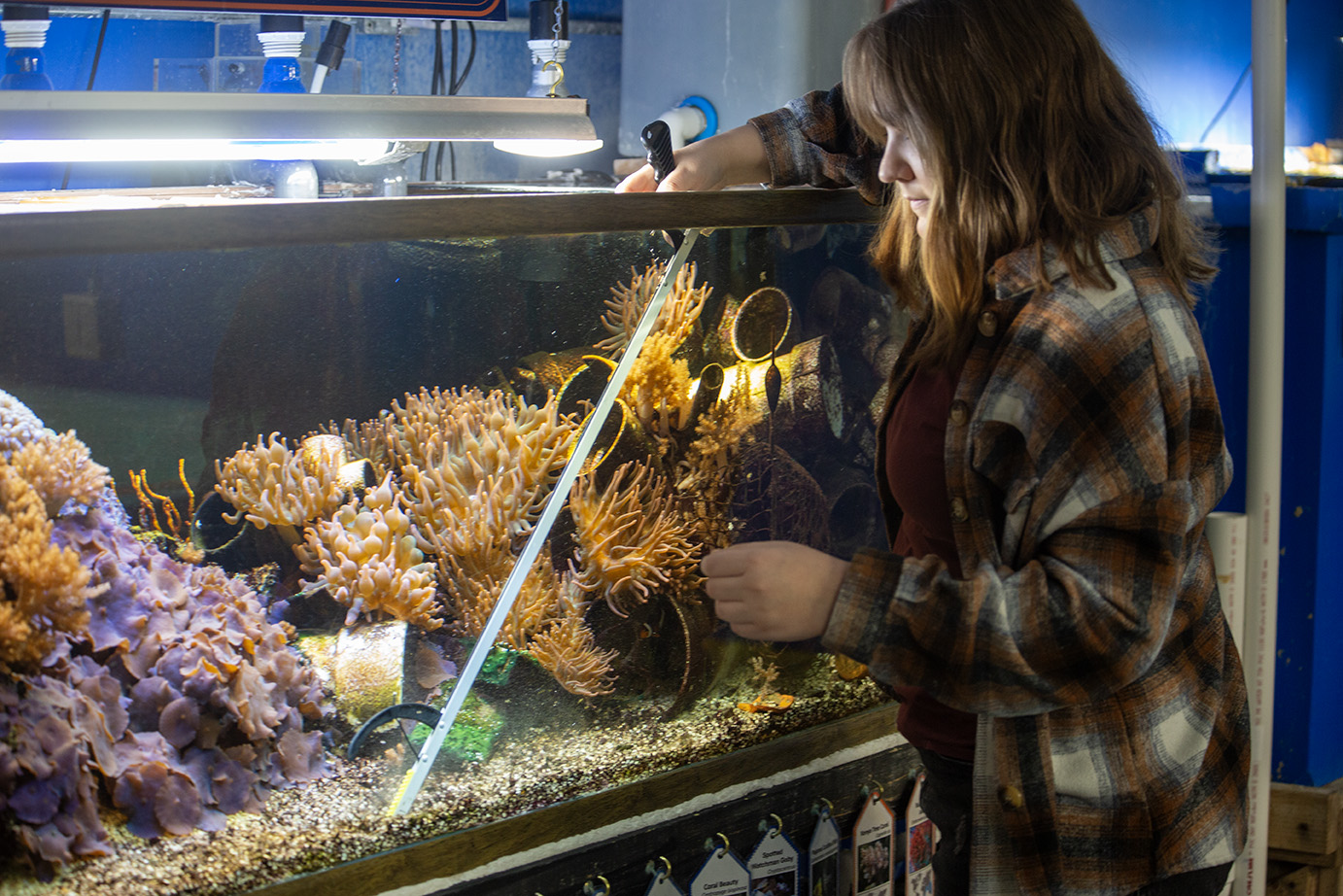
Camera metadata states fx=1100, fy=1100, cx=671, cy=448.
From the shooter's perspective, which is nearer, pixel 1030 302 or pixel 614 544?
pixel 1030 302

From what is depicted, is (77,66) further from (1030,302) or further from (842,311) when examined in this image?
(1030,302)

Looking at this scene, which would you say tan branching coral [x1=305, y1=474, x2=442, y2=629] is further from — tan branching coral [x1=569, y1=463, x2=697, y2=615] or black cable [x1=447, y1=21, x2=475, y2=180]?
black cable [x1=447, y1=21, x2=475, y2=180]

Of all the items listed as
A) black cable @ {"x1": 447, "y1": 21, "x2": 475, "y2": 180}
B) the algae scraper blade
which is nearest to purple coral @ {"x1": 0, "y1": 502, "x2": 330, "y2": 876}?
the algae scraper blade

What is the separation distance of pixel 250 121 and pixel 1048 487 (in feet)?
2.99

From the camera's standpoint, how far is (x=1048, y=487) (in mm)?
966

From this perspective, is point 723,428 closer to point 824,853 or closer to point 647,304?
point 647,304

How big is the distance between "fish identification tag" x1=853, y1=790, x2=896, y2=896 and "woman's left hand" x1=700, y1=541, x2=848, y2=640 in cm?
71

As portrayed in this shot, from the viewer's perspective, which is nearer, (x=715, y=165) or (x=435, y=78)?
(x=715, y=165)

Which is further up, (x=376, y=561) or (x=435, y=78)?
(x=435, y=78)

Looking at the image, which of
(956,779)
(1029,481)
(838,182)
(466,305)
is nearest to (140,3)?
(466,305)

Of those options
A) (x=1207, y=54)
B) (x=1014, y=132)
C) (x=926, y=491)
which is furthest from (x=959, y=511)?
(x=1207, y=54)

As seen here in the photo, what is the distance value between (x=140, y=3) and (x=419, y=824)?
917 millimetres

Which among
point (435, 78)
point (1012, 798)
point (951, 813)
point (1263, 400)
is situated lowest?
point (951, 813)

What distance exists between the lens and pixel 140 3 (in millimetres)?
1126
